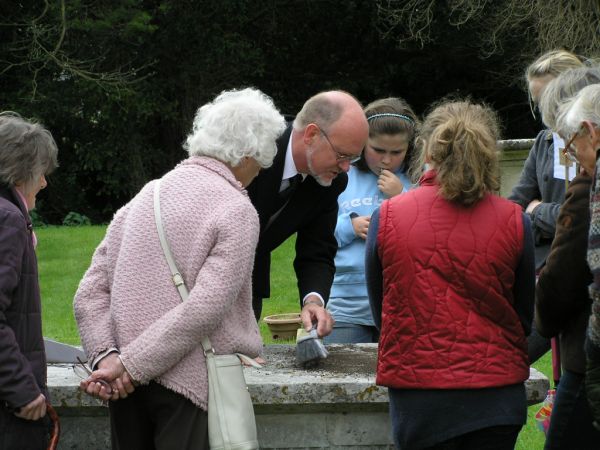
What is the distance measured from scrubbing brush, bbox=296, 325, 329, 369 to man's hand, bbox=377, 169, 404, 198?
0.79 meters

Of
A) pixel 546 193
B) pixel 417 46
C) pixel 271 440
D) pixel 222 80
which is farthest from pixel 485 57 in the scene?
pixel 271 440

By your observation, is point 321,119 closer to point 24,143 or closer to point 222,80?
point 24,143

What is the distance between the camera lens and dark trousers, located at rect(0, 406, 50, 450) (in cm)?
323

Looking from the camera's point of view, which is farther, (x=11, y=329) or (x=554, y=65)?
(x=554, y=65)

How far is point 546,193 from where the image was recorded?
14.9 ft

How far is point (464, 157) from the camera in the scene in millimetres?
3014

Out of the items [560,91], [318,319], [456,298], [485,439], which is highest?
[560,91]

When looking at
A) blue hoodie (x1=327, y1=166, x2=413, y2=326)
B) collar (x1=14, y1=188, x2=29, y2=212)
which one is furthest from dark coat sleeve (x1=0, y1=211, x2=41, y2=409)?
blue hoodie (x1=327, y1=166, x2=413, y2=326)

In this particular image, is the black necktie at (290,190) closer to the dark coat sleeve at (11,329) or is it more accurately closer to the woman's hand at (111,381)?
the dark coat sleeve at (11,329)

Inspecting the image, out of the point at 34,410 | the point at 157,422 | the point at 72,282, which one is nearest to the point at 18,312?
the point at 34,410

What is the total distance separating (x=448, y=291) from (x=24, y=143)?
1478mm

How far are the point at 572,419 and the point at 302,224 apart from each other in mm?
1552

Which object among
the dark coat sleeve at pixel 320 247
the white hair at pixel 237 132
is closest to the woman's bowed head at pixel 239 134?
the white hair at pixel 237 132

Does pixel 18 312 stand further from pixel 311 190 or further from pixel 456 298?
pixel 311 190
